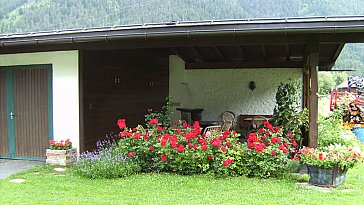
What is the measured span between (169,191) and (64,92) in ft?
10.2

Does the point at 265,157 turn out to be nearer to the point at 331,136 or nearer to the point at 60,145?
the point at 331,136

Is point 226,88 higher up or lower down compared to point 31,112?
higher up

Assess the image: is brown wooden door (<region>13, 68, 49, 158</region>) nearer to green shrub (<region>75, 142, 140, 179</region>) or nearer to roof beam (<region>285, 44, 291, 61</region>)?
green shrub (<region>75, 142, 140, 179</region>)

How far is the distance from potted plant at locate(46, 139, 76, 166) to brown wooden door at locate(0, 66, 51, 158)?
433 mm

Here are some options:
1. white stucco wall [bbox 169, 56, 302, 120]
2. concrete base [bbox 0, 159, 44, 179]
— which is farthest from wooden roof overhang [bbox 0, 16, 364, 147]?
white stucco wall [bbox 169, 56, 302, 120]

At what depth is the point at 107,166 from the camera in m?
5.39

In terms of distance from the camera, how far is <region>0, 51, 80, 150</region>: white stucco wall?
21.3ft

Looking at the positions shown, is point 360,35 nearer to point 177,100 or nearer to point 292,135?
point 292,135

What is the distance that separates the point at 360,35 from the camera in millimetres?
5336

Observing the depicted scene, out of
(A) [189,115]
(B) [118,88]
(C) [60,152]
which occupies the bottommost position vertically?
(C) [60,152]

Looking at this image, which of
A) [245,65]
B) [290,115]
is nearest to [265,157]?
[290,115]

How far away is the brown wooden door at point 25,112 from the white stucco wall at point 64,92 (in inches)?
7.5

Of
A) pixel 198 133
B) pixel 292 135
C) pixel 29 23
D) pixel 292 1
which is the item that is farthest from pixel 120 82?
pixel 292 1

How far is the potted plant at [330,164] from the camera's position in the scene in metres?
4.75
